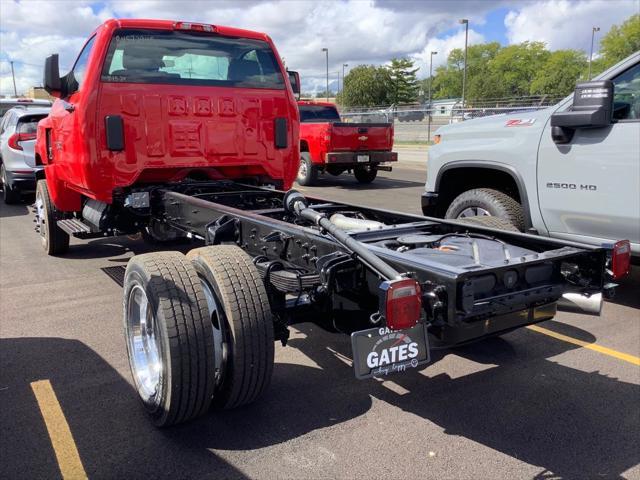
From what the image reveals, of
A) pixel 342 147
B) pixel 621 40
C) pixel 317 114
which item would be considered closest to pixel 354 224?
pixel 342 147

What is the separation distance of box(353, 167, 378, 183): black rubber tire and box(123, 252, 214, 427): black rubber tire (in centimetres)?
1282

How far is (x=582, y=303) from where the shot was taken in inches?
112

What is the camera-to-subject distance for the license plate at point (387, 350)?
2.46 meters

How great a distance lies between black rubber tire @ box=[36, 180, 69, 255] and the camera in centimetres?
671

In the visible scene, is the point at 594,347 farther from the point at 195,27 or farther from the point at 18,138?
the point at 18,138

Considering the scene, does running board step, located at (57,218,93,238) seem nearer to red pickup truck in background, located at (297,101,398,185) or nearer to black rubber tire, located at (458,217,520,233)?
black rubber tire, located at (458,217,520,233)

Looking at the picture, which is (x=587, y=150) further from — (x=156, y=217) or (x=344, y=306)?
(x=156, y=217)

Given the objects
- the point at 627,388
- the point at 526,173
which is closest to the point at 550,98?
the point at 526,173

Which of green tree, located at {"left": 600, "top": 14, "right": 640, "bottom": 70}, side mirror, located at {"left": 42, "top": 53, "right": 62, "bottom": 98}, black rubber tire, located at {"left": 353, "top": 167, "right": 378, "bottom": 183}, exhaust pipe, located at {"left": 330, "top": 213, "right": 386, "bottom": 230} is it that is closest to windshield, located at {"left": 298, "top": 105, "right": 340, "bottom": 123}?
black rubber tire, located at {"left": 353, "top": 167, "right": 378, "bottom": 183}

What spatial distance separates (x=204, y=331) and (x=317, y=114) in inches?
548

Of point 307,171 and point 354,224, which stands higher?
point 354,224

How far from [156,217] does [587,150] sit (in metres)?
3.70

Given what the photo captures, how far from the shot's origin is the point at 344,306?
10.3ft

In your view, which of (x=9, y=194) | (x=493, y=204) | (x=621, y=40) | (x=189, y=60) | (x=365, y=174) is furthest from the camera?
(x=621, y=40)
